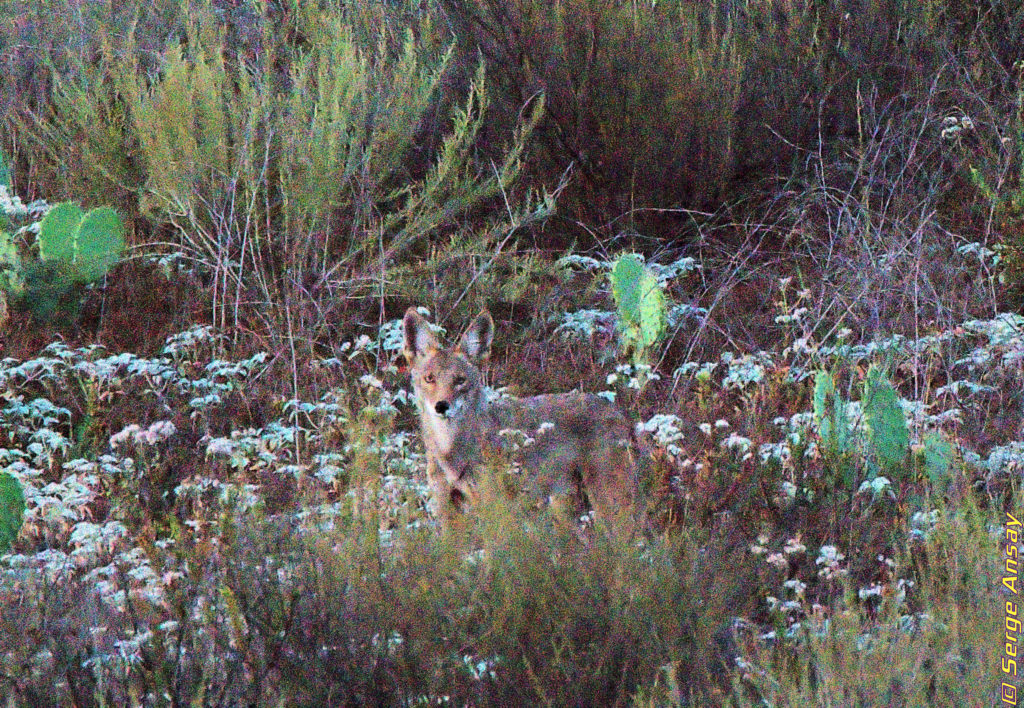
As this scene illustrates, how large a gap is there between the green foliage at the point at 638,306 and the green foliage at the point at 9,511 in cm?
251

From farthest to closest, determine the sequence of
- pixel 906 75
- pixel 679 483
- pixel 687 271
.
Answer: pixel 906 75
pixel 687 271
pixel 679 483

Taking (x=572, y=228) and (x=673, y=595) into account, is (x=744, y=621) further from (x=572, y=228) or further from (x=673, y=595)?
(x=572, y=228)

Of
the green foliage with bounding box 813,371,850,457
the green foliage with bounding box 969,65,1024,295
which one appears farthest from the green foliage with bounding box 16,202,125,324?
the green foliage with bounding box 969,65,1024,295

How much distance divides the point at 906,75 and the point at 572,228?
6.84 feet

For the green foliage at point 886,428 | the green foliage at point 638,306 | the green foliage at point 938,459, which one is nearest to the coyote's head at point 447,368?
the green foliage at point 638,306

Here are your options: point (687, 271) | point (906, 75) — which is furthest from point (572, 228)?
point (906, 75)

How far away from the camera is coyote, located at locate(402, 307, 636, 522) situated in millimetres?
4621

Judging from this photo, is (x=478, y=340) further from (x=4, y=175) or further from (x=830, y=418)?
(x=4, y=175)

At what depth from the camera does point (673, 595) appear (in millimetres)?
3176

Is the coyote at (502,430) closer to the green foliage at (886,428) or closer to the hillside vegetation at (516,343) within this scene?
the hillside vegetation at (516,343)

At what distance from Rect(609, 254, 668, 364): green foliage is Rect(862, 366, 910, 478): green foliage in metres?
1.26

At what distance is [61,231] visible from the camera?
19.1 feet

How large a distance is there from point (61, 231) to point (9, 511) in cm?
225

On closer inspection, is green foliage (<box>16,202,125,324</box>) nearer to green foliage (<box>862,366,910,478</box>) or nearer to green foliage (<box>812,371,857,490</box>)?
green foliage (<box>812,371,857,490</box>)
